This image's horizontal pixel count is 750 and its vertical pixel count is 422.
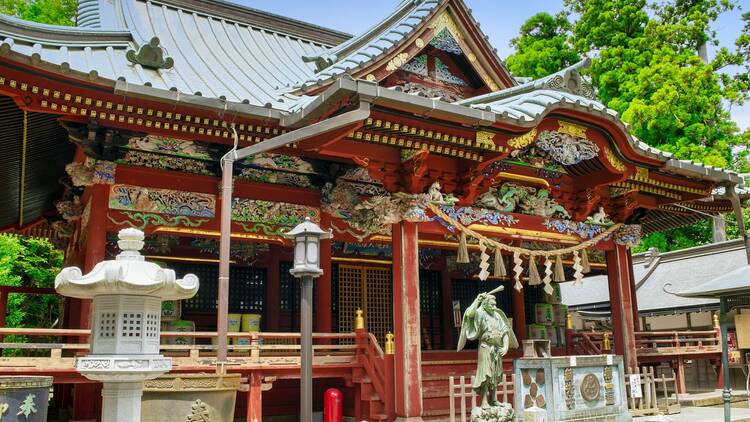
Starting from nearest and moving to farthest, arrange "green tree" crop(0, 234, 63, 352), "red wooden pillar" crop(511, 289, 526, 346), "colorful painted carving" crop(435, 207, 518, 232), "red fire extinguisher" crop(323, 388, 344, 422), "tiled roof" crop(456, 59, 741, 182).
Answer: "red fire extinguisher" crop(323, 388, 344, 422)
"tiled roof" crop(456, 59, 741, 182)
"colorful painted carving" crop(435, 207, 518, 232)
"red wooden pillar" crop(511, 289, 526, 346)
"green tree" crop(0, 234, 63, 352)

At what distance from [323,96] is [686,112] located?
21481 mm

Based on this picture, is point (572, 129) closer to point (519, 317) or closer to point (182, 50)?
point (519, 317)

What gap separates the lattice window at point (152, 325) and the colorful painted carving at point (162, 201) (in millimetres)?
4820

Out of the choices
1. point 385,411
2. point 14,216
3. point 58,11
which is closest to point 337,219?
point 385,411

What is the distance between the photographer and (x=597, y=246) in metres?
12.7

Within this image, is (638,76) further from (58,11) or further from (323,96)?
(58,11)

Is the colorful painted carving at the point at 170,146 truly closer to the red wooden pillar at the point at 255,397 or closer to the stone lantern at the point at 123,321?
the red wooden pillar at the point at 255,397

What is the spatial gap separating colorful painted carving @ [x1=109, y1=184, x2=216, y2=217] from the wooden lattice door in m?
4.35

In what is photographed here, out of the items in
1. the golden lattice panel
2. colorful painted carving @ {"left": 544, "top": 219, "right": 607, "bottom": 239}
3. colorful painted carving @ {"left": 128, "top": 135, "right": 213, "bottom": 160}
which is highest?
colorful painted carving @ {"left": 128, "top": 135, "right": 213, "bottom": 160}

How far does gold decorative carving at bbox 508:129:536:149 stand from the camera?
33.2 ft

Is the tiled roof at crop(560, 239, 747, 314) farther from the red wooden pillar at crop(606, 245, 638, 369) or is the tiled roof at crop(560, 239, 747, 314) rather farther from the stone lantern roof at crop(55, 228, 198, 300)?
the stone lantern roof at crop(55, 228, 198, 300)

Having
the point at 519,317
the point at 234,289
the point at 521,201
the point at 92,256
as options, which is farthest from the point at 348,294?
the point at 92,256

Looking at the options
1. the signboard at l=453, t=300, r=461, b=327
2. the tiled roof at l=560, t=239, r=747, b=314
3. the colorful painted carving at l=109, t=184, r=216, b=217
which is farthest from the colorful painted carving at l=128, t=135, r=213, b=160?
the tiled roof at l=560, t=239, r=747, b=314

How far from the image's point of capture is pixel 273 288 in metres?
12.9
